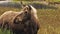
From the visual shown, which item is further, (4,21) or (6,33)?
(4,21)

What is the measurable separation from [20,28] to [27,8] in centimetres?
52

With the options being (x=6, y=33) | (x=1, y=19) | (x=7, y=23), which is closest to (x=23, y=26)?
(x=6, y=33)

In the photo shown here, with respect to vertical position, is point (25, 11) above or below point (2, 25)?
above

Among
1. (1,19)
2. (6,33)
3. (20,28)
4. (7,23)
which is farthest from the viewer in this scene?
(1,19)

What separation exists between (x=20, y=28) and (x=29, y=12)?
448 mm

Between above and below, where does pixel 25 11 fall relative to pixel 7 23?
above

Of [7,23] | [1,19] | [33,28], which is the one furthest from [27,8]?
[1,19]

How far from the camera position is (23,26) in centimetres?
629

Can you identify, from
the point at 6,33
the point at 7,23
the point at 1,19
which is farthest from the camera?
the point at 1,19

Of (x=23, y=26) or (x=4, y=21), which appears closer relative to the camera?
(x=23, y=26)

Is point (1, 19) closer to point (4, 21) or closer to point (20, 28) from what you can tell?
point (4, 21)

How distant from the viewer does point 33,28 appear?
639cm

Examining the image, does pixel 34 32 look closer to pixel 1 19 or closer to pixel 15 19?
pixel 15 19

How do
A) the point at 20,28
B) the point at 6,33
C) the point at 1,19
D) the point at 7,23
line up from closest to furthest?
1. the point at 6,33
2. the point at 20,28
3. the point at 7,23
4. the point at 1,19
